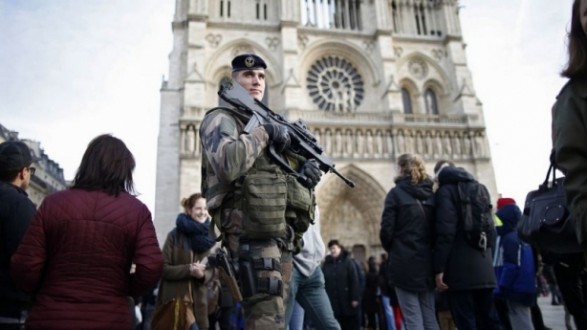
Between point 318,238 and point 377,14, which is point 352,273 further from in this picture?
point 377,14

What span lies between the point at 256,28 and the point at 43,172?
19617mm

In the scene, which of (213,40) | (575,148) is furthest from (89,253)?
(213,40)

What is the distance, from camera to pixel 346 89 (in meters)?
19.2

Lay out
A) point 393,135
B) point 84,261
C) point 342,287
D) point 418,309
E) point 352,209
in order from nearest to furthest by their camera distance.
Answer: point 84,261, point 418,309, point 342,287, point 393,135, point 352,209

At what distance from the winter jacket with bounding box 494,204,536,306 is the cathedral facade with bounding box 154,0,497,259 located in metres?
12.1

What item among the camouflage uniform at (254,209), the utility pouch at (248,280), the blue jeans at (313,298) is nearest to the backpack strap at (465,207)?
the blue jeans at (313,298)

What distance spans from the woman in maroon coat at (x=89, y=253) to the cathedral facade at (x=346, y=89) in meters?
13.3

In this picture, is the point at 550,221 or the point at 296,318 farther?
the point at 296,318

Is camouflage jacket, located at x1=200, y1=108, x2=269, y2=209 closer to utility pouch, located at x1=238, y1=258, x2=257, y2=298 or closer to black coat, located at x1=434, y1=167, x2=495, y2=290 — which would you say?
utility pouch, located at x1=238, y1=258, x2=257, y2=298

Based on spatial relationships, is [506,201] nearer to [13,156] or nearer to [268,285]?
[268,285]

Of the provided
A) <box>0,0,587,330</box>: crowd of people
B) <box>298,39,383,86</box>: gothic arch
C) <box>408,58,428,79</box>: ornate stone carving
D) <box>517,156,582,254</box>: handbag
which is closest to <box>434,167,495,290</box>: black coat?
<box>0,0,587,330</box>: crowd of people

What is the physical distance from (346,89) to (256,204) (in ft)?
57.9

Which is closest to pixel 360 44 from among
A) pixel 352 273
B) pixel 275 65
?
pixel 275 65

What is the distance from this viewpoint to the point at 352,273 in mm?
6344
